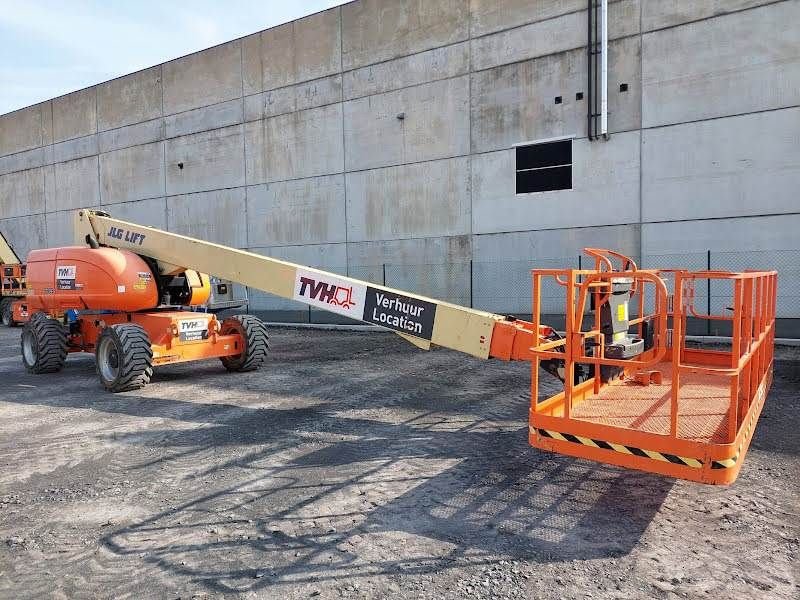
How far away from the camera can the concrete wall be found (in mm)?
12680

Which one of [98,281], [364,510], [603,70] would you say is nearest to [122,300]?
[98,281]

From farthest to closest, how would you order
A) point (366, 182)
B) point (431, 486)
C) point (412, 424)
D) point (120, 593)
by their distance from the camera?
point (366, 182)
point (412, 424)
point (431, 486)
point (120, 593)

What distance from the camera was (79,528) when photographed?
13.6 feet

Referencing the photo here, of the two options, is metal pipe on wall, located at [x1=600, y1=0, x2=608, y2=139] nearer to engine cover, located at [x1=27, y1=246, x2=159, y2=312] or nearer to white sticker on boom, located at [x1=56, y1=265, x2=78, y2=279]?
engine cover, located at [x1=27, y1=246, x2=159, y2=312]

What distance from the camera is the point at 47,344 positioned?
9.84 m

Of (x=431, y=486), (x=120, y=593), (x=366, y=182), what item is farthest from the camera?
(x=366, y=182)

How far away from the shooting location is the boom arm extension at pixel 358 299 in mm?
5836

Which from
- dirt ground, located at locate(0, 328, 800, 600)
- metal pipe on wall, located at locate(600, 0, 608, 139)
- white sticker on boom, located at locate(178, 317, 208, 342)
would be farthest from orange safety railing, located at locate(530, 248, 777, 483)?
metal pipe on wall, located at locate(600, 0, 608, 139)

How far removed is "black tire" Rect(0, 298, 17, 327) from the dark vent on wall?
61.0 feet

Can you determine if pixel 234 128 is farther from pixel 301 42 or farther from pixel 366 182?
pixel 366 182

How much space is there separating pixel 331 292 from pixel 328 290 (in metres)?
0.05

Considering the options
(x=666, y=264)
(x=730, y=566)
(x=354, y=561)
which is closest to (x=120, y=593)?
(x=354, y=561)

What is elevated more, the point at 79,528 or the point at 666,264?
the point at 666,264

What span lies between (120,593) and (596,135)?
13.8m
